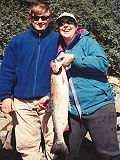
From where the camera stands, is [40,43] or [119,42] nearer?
[40,43]

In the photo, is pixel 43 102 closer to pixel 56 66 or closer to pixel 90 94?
pixel 90 94

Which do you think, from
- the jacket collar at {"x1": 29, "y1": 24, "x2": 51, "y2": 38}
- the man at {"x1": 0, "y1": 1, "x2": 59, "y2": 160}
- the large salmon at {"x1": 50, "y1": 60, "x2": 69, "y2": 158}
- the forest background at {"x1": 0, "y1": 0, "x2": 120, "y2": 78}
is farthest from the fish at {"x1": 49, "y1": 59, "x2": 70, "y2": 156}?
the forest background at {"x1": 0, "y1": 0, "x2": 120, "y2": 78}

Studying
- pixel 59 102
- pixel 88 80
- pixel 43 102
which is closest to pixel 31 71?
pixel 43 102

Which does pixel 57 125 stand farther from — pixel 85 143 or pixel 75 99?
pixel 85 143

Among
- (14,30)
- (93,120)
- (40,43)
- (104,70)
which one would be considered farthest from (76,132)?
(14,30)

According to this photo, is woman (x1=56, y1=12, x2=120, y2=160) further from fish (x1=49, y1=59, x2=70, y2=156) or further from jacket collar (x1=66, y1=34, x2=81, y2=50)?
fish (x1=49, y1=59, x2=70, y2=156)

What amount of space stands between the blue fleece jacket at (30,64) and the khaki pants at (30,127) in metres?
0.20

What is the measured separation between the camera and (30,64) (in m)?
5.37

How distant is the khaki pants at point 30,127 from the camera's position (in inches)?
220

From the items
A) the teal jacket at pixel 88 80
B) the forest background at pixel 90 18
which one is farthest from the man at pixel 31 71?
the forest background at pixel 90 18

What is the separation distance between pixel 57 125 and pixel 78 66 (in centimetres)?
74

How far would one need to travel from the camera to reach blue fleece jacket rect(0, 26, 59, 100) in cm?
537

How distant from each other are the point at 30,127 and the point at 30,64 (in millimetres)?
866

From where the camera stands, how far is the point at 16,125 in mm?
5723
